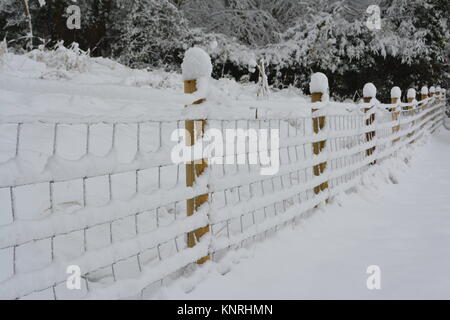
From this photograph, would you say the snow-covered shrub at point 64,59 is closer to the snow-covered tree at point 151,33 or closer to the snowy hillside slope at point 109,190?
the snowy hillside slope at point 109,190

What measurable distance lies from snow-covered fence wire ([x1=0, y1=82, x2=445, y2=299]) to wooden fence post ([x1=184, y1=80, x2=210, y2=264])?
0.14 ft

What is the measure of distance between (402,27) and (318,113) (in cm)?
907

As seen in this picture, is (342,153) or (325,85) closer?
(325,85)

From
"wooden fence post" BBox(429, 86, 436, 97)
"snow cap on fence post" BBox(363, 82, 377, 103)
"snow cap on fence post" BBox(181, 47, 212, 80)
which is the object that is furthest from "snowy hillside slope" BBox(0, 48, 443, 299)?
"wooden fence post" BBox(429, 86, 436, 97)

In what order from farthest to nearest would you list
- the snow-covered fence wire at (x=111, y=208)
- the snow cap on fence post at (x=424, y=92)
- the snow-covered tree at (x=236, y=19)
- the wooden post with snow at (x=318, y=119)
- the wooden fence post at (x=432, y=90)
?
the snow-covered tree at (x=236, y=19)
the wooden fence post at (x=432, y=90)
the snow cap on fence post at (x=424, y=92)
the wooden post with snow at (x=318, y=119)
the snow-covered fence wire at (x=111, y=208)

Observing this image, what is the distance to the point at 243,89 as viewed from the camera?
9039mm

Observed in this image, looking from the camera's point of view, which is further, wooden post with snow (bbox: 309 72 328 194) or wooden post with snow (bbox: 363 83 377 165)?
wooden post with snow (bbox: 363 83 377 165)

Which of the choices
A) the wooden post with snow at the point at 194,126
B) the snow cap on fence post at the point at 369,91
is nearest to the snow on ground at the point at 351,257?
the wooden post with snow at the point at 194,126

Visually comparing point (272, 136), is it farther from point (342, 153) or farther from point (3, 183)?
point (3, 183)

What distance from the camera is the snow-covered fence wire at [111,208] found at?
5.26ft

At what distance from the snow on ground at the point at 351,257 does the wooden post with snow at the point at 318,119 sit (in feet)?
1.27

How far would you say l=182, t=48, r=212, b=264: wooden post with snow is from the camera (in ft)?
7.90

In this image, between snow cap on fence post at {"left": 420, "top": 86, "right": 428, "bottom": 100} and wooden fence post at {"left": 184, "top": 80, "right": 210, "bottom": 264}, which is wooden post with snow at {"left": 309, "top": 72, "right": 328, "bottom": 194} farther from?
snow cap on fence post at {"left": 420, "top": 86, "right": 428, "bottom": 100}
